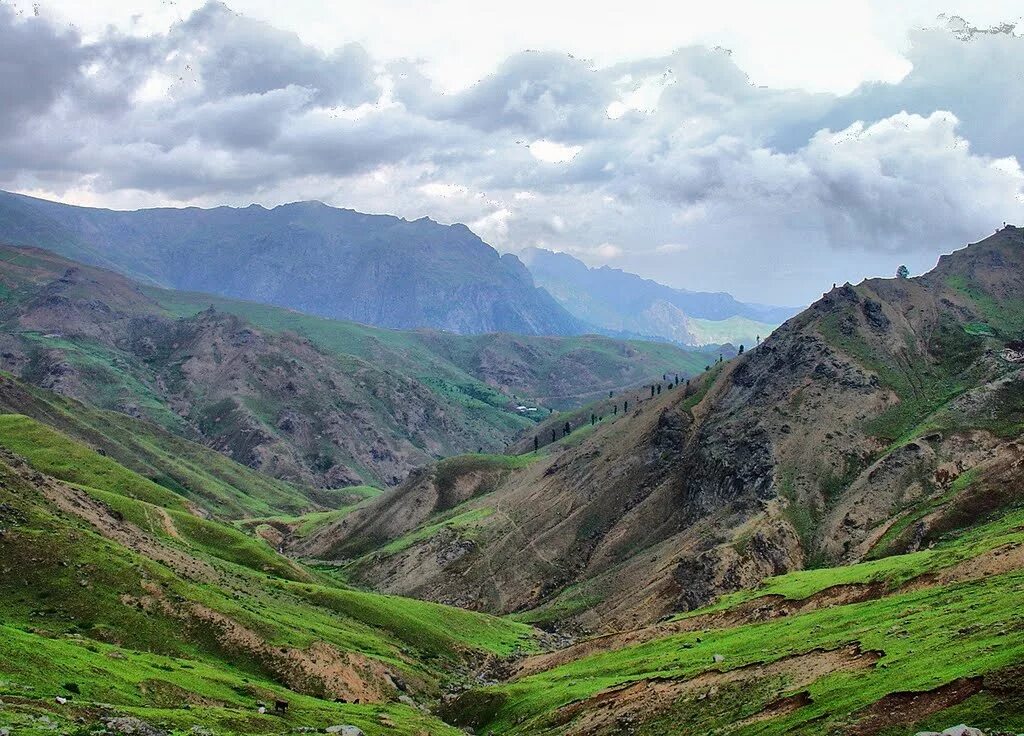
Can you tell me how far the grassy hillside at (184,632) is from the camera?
60125 mm

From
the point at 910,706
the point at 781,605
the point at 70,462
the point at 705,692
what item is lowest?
the point at 781,605

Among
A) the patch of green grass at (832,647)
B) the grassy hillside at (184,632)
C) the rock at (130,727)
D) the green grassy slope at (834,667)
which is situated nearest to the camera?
the green grassy slope at (834,667)

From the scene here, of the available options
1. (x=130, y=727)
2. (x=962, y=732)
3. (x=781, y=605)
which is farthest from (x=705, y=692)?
→ (x=781, y=605)

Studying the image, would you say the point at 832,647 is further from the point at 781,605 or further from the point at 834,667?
the point at 781,605

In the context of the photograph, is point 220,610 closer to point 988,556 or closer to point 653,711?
point 653,711

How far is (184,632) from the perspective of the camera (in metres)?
91.4

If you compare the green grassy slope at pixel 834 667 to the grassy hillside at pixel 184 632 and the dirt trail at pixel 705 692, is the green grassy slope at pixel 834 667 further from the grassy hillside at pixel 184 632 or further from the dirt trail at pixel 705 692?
the grassy hillside at pixel 184 632

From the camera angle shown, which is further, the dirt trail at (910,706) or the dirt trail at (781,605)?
the dirt trail at (781,605)

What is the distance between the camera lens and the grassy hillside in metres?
60.1

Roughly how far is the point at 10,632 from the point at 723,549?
131 metres

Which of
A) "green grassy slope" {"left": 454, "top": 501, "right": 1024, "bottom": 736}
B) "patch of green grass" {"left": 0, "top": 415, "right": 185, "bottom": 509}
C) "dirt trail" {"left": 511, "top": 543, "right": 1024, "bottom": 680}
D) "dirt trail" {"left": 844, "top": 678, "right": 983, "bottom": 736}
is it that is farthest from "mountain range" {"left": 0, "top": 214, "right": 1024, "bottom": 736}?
"patch of green grass" {"left": 0, "top": 415, "right": 185, "bottom": 509}

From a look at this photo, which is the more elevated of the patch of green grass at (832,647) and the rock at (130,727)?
the rock at (130,727)

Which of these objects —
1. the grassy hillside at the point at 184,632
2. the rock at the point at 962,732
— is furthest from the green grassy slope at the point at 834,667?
the grassy hillside at the point at 184,632

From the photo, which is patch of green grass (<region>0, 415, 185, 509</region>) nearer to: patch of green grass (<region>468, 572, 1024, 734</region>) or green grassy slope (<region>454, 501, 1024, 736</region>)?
green grassy slope (<region>454, 501, 1024, 736</region>)
